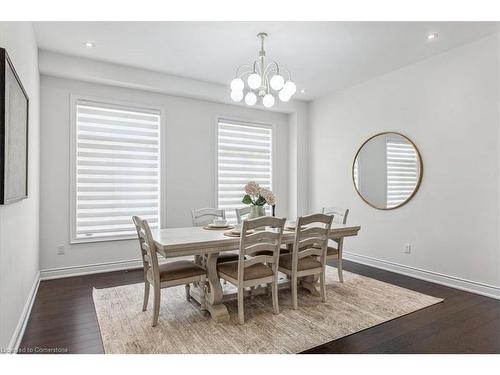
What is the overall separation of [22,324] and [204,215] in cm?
202

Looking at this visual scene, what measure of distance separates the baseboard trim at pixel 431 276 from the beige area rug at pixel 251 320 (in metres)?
0.60

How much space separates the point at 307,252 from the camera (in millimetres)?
2996

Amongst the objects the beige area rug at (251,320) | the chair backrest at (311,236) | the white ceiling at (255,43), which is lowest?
the beige area rug at (251,320)

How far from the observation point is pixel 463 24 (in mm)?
A: 3049

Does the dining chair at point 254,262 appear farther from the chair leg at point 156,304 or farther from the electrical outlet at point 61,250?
the electrical outlet at point 61,250

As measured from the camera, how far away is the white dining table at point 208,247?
7.90ft

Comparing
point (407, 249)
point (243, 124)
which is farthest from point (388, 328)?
point (243, 124)

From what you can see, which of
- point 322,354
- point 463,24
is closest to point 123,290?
point 322,354

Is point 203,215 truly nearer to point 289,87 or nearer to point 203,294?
point 203,294

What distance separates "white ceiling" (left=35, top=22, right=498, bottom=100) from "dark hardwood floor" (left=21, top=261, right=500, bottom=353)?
276cm

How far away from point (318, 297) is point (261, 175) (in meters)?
2.79

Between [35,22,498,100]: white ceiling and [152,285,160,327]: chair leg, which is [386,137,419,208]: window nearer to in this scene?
[35,22,498,100]: white ceiling

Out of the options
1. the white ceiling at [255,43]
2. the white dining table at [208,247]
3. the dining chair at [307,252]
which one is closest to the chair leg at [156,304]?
the white dining table at [208,247]
